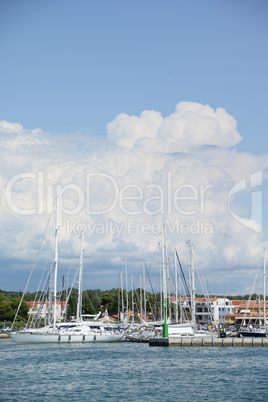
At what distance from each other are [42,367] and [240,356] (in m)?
21.1

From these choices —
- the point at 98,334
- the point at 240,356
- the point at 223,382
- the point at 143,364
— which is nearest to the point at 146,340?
the point at 98,334

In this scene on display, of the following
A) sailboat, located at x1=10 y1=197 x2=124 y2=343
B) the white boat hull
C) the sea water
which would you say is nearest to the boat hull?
the sea water

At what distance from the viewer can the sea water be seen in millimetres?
33219

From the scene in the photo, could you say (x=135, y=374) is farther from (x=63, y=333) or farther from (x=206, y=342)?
(x=63, y=333)

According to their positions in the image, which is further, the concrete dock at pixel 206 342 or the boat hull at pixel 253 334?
the boat hull at pixel 253 334

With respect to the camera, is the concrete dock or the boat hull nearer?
the concrete dock

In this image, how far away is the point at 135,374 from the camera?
1689 inches

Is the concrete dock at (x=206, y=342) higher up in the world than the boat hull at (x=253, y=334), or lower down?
higher up

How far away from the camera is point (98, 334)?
77188 millimetres

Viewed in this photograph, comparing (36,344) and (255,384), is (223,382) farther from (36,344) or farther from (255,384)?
(36,344)

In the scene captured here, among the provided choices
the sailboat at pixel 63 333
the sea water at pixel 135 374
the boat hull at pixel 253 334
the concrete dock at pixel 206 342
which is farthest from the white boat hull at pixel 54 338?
the boat hull at pixel 253 334

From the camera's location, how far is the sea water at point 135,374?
33219 millimetres

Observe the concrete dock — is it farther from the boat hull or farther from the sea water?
the boat hull

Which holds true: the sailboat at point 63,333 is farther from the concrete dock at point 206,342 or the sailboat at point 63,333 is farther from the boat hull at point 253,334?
the boat hull at point 253,334
